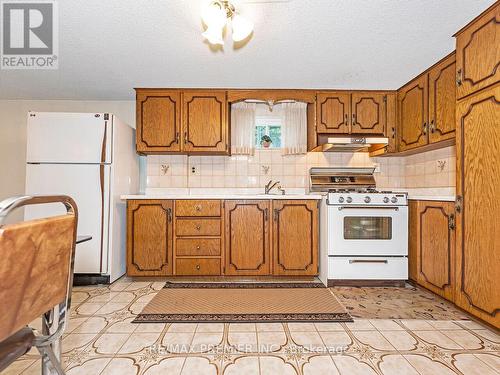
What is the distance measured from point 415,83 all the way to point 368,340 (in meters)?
2.47

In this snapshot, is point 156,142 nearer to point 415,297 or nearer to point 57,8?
point 57,8

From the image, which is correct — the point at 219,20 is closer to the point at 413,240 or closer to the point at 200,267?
the point at 200,267

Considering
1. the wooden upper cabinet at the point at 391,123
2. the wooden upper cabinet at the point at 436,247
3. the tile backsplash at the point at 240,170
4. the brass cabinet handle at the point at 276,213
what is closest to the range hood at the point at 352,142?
the wooden upper cabinet at the point at 391,123

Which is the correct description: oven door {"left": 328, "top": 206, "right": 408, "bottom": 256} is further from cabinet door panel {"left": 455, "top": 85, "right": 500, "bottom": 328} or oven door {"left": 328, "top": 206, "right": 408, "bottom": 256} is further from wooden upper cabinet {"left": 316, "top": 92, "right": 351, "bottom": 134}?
wooden upper cabinet {"left": 316, "top": 92, "right": 351, "bottom": 134}

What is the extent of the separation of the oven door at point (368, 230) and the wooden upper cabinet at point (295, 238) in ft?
0.65

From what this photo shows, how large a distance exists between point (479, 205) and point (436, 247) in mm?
656

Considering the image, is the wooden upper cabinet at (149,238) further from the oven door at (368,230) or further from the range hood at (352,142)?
the range hood at (352,142)

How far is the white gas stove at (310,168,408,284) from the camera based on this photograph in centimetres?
264

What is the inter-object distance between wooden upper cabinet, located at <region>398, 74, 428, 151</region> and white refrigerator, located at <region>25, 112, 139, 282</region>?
3031 millimetres

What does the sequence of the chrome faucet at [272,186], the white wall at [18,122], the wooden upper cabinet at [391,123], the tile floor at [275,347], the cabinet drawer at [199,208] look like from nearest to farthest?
the tile floor at [275,347], the cabinet drawer at [199,208], the wooden upper cabinet at [391,123], the chrome faucet at [272,186], the white wall at [18,122]

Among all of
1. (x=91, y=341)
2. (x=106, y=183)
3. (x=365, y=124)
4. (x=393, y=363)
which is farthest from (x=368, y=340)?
(x=106, y=183)

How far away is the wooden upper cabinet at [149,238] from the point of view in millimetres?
2750

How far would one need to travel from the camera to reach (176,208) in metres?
2.77

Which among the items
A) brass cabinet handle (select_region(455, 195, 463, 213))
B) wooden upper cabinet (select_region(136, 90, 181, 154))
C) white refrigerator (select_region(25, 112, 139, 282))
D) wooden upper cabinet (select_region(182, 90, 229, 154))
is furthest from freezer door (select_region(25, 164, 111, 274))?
brass cabinet handle (select_region(455, 195, 463, 213))
